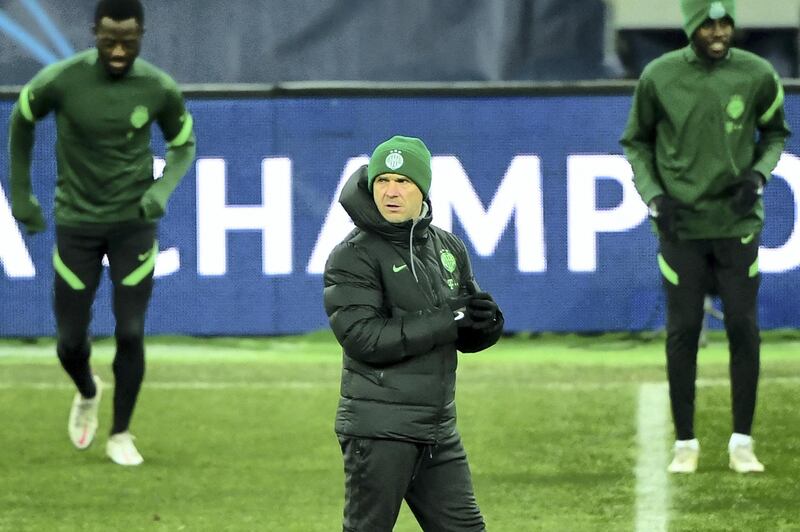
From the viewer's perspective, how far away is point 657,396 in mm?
9852

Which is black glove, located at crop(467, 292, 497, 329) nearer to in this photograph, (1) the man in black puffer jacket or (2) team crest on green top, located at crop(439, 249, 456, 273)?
(1) the man in black puffer jacket

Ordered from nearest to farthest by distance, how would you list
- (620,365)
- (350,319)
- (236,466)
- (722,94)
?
(350,319), (722,94), (236,466), (620,365)

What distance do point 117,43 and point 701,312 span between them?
106 inches

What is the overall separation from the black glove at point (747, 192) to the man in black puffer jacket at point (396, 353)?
2.75 metres

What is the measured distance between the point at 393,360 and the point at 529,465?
3.15 metres

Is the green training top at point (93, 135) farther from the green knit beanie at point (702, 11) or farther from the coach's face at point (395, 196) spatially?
the coach's face at point (395, 196)

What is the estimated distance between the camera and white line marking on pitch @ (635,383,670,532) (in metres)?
6.83

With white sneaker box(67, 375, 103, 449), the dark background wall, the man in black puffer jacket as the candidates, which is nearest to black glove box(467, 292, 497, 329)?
the man in black puffer jacket

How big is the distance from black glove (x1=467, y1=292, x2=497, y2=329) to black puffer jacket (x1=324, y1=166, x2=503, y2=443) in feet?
0.11

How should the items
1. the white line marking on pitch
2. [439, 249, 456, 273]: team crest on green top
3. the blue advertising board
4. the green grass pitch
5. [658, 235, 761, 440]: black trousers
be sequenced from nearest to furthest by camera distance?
[439, 249, 456, 273]: team crest on green top < the white line marking on pitch < the green grass pitch < [658, 235, 761, 440]: black trousers < the blue advertising board

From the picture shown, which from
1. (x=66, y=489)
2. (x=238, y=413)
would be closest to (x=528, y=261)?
(x=238, y=413)

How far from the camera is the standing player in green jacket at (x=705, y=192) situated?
7.50 meters

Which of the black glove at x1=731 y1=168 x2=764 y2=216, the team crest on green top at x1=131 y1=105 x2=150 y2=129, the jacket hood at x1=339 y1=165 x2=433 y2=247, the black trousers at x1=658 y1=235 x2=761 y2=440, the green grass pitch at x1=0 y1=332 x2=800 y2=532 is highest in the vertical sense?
the jacket hood at x1=339 y1=165 x2=433 y2=247

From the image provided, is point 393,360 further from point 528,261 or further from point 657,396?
point 528,261
